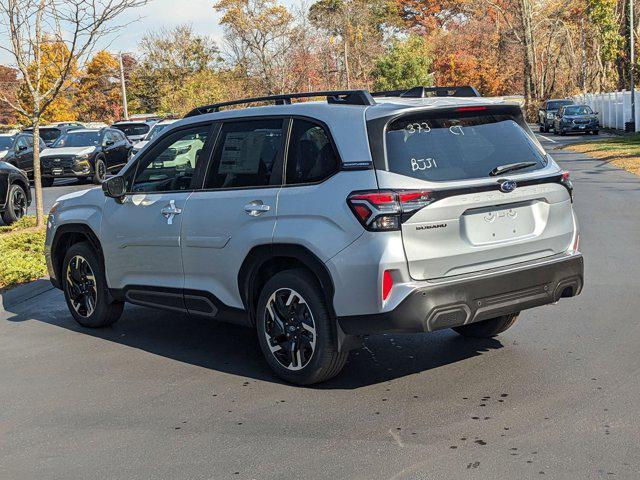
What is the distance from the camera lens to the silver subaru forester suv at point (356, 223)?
17.5ft

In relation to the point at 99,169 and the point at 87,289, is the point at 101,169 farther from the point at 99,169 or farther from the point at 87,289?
the point at 87,289

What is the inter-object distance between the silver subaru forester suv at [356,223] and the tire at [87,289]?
939 millimetres

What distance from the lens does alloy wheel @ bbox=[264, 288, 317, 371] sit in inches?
227

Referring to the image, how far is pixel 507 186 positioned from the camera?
5.60 meters

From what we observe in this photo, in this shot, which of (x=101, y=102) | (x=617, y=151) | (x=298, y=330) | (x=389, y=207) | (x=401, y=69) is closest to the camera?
(x=389, y=207)

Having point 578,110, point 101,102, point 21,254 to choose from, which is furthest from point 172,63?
point 21,254

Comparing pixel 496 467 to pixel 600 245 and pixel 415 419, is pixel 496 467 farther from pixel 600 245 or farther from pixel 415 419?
pixel 600 245

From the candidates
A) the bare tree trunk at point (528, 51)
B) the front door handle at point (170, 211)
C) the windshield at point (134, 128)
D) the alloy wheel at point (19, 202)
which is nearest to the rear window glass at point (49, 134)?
the windshield at point (134, 128)

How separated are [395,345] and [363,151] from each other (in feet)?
6.32

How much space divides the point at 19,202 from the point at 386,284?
12990 millimetres

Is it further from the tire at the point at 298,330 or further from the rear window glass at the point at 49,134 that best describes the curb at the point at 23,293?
the rear window glass at the point at 49,134

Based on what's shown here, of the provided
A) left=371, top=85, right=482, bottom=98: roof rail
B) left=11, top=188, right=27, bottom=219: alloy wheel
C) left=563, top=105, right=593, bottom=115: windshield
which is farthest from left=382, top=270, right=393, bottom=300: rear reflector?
left=563, top=105, right=593, bottom=115: windshield

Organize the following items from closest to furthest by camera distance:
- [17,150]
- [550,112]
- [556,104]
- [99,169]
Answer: [17,150]
[99,169]
[550,112]
[556,104]

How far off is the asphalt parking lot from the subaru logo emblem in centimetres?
122
